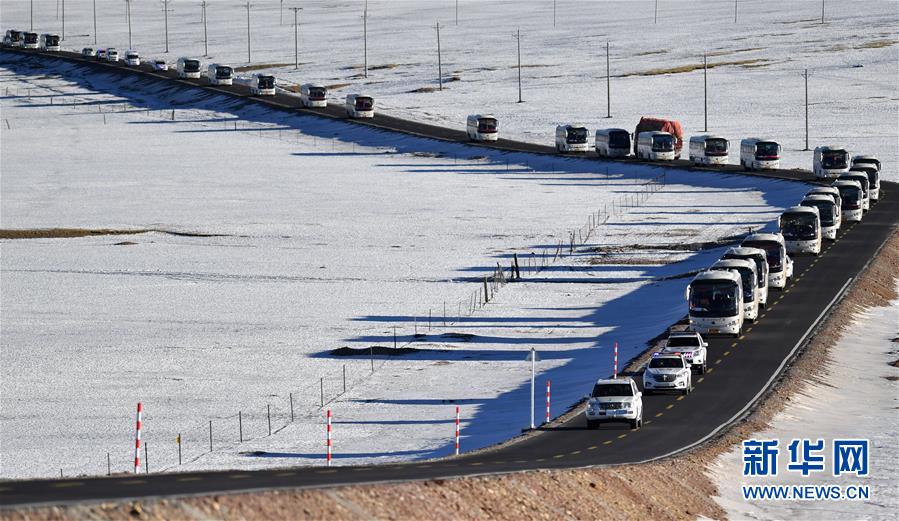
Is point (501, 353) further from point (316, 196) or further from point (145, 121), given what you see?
point (145, 121)

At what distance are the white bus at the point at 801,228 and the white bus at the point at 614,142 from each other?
5112 cm

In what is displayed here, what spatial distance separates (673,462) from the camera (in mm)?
43219

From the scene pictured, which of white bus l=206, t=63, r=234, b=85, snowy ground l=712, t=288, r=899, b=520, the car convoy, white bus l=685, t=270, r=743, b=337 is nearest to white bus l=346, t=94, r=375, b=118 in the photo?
the car convoy

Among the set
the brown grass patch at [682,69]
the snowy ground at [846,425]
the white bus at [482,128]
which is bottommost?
the snowy ground at [846,425]

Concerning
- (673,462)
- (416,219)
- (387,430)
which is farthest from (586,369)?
(416,219)

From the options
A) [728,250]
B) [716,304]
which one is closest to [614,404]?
[716,304]

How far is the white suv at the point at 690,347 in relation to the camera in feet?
188

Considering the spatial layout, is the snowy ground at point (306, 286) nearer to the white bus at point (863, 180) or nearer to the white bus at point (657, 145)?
the white bus at point (657, 145)

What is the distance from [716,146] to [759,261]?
6051cm

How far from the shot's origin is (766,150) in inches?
4970

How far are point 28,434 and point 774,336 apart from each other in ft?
93.9

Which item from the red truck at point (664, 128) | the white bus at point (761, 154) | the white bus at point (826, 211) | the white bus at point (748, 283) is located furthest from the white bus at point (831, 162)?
the white bus at point (748, 283)

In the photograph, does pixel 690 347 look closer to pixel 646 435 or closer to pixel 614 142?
pixel 646 435

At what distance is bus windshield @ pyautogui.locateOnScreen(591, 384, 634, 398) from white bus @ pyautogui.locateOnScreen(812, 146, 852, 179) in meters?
73.0
